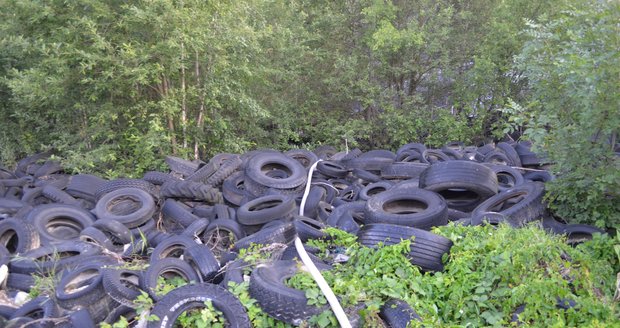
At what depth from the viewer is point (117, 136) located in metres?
11.4

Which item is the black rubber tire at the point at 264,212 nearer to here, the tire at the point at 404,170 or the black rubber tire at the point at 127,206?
the black rubber tire at the point at 127,206

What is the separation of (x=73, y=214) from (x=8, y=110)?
26.0 ft

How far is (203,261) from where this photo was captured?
18.4ft

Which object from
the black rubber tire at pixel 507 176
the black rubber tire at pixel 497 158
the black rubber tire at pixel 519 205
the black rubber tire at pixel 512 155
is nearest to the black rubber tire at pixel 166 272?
the black rubber tire at pixel 519 205

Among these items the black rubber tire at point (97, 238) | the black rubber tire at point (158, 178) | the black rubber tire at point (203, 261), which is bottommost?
the black rubber tire at point (97, 238)

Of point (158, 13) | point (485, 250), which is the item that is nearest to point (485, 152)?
point (485, 250)

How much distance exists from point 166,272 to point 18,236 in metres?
2.62

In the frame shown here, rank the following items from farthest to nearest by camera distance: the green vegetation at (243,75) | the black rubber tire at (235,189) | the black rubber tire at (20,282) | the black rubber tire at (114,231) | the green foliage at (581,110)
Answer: the green vegetation at (243,75)
the black rubber tire at (235,189)
the black rubber tire at (114,231)
the black rubber tire at (20,282)
the green foliage at (581,110)

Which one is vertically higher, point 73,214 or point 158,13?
point 158,13

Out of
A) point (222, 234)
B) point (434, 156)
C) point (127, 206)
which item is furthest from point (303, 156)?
point (222, 234)

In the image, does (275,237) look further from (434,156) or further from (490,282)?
(434,156)

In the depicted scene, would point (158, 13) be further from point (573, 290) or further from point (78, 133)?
point (573, 290)

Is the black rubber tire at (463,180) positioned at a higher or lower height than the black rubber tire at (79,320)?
higher

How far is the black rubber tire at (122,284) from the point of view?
475 cm
